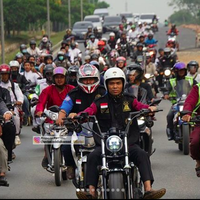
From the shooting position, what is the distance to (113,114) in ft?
32.7

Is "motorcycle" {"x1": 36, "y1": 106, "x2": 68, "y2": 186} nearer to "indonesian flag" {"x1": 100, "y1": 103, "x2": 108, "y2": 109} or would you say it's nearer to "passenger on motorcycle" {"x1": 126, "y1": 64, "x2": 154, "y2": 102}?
"indonesian flag" {"x1": 100, "y1": 103, "x2": 108, "y2": 109}

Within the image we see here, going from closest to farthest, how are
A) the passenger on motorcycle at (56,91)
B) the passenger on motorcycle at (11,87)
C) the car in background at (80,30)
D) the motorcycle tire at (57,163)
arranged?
the motorcycle tire at (57,163)
the passenger on motorcycle at (56,91)
the passenger on motorcycle at (11,87)
the car in background at (80,30)

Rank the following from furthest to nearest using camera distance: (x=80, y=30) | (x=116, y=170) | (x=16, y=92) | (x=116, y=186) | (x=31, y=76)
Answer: (x=80, y=30), (x=31, y=76), (x=16, y=92), (x=116, y=170), (x=116, y=186)

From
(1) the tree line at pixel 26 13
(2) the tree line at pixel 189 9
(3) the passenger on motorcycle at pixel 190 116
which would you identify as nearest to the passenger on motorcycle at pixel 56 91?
(3) the passenger on motorcycle at pixel 190 116

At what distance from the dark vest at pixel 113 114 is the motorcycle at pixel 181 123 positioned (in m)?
5.55

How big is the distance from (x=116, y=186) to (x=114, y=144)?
55 centimetres

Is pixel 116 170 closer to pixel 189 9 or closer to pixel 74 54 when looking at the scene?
pixel 74 54

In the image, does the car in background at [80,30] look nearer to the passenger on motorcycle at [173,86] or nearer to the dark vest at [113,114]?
the passenger on motorcycle at [173,86]

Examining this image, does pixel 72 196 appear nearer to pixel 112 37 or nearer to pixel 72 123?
pixel 72 123

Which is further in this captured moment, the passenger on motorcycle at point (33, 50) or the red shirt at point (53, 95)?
the passenger on motorcycle at point (33, 50)

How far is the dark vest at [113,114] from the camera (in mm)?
9930

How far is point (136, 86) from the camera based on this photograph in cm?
1588

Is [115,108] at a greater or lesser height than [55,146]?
greater

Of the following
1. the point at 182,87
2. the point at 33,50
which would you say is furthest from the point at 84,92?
the point at 33,50
